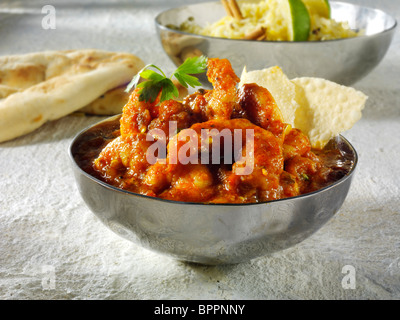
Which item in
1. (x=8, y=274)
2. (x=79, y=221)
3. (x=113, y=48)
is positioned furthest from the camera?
(x=113, y=48)

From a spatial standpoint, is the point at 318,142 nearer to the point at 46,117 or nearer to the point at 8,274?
the point at 8,274

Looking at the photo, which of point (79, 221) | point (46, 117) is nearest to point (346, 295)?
point (79, 221)

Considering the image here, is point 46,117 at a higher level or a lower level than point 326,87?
lower

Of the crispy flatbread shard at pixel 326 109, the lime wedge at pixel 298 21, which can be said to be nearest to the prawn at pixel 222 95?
the crispy flatbread shard at pixel 326 109

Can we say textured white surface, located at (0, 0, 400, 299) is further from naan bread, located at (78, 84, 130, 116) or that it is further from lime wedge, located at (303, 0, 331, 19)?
lime wedge, located at (303, 0, 331, 19)

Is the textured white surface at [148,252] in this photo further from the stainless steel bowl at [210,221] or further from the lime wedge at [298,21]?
the lime wedge at [298,21]
